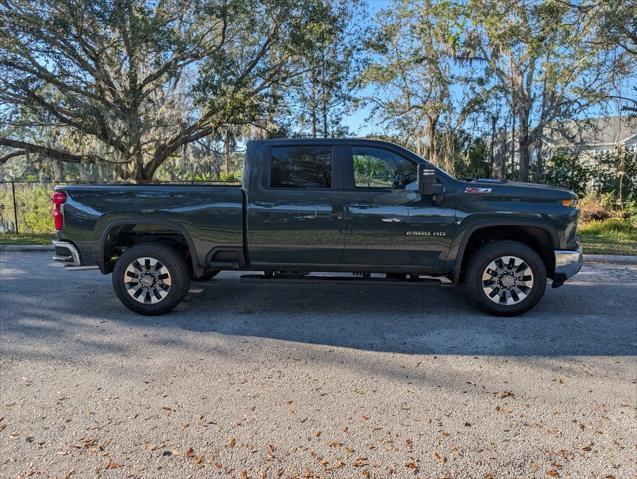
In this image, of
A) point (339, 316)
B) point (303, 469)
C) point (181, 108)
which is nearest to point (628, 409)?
point (303, 469)

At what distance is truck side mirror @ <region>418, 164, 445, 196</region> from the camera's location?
5.36 meters

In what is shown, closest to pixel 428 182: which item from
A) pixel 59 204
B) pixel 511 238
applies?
pixel 511 238

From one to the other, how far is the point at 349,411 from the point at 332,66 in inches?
522

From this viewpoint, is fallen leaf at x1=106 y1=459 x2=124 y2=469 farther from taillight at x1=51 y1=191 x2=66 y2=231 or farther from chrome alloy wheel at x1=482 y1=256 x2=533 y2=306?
chrome alloy wheel at x1=482 y1=256 x2=533 y2=306

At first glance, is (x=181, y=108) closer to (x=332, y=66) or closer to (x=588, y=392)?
(x=332, y=66)

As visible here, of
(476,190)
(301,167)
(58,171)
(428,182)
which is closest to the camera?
(428,182)

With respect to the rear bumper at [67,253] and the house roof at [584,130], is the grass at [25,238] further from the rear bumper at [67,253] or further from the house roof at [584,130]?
the house roof at [584,130]

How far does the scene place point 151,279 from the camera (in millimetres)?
5785

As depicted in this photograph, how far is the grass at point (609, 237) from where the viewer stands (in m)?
10.5

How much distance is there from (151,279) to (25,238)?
31.3 ft

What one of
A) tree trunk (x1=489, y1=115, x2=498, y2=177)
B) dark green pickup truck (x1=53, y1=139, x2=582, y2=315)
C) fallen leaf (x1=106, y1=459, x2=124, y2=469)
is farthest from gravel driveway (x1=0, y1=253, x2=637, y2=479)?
tree trunk (x1=489, y1=115, x2=498, y2=177)

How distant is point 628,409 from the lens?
3510 millimetres

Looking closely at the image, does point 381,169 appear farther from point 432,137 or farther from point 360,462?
point 432,137

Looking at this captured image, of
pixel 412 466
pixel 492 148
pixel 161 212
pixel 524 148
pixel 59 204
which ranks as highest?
pixel 492 148
